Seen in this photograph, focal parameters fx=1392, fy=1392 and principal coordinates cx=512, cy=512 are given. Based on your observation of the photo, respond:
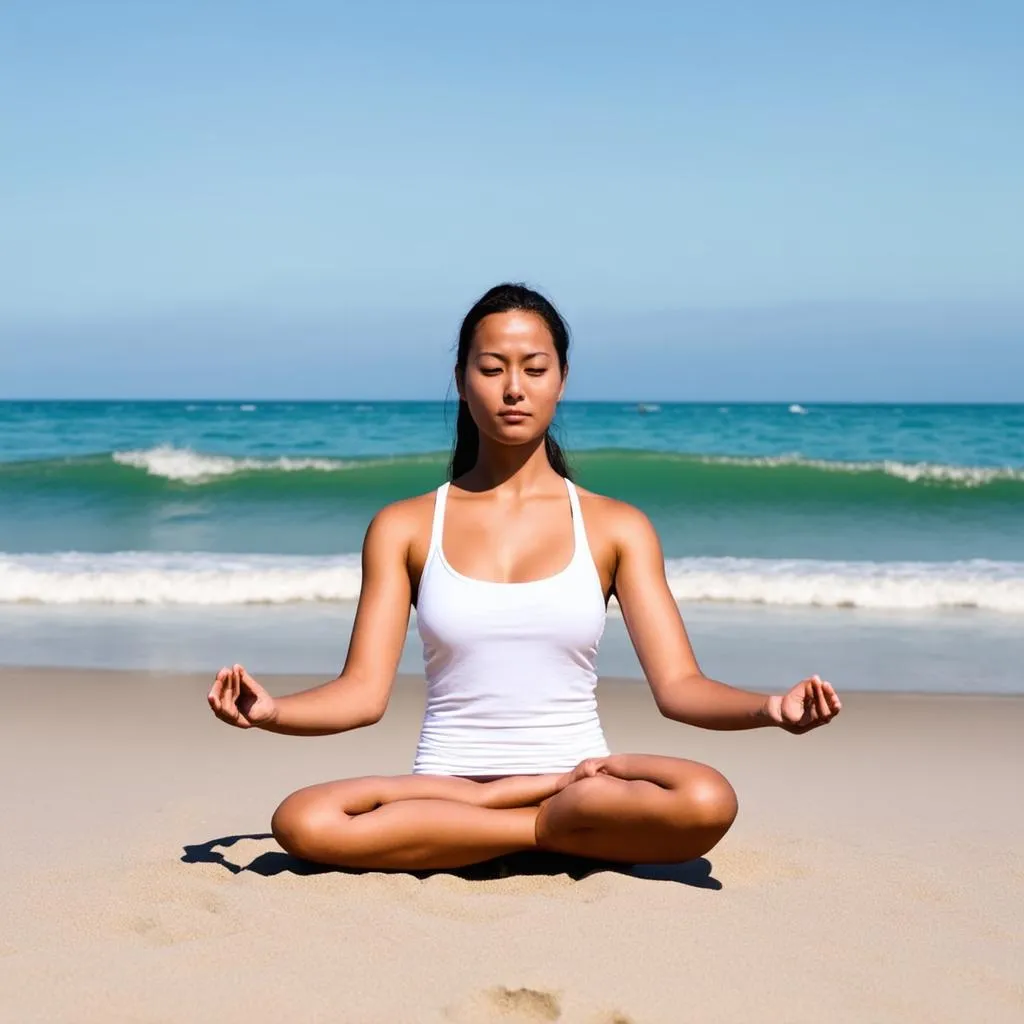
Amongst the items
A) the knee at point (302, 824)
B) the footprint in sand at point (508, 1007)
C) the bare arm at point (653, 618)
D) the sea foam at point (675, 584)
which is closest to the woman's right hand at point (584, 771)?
the bare arm at point (653, 618)

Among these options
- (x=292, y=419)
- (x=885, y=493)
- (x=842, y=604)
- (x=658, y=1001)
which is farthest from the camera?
(x=292, y=419)

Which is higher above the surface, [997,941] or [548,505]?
[548,505]

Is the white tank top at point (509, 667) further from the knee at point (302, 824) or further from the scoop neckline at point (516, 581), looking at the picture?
the knee at point (302, 824)

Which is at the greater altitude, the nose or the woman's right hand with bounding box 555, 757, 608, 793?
the nose

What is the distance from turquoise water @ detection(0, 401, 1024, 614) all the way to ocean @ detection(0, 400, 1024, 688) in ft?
0.14

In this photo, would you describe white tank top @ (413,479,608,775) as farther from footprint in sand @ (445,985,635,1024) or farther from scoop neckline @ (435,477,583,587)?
footprint in sand @ (445,985,635,1024)

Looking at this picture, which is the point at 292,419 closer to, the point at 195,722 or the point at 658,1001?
the point at 195,722

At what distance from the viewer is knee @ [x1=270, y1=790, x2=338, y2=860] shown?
3.93 metres

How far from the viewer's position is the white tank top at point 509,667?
158 inches

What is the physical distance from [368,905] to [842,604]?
27.4ft

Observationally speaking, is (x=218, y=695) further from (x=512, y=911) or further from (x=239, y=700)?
(x=512, y=911)

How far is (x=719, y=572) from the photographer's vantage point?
12.5 m

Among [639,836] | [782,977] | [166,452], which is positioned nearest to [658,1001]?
[782,977]

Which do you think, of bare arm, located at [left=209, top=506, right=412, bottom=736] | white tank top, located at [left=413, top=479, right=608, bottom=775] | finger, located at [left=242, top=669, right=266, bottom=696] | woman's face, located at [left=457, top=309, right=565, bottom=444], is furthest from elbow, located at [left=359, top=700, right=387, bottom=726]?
woman's face, located at [left=457, top=309, right=565, bottom=444]
